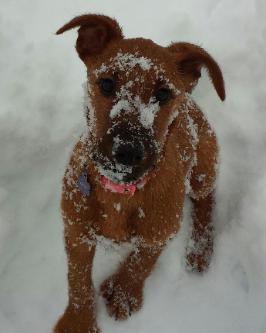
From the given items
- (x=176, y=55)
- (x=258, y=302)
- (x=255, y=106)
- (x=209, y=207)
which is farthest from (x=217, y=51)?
(x=258, y=302)

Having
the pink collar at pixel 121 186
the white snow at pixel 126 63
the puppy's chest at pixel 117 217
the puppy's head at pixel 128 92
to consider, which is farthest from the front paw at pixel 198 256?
the white snow at pixel 126 63

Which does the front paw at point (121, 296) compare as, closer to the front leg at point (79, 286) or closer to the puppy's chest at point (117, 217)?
the front leg at point (79, 286)

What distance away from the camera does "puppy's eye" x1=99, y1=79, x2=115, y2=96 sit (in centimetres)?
318

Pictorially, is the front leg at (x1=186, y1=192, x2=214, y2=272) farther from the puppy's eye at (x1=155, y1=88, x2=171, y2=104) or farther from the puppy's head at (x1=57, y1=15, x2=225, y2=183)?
the puppy's eye at (x1=155, y1=88, x2=171, y2=104)

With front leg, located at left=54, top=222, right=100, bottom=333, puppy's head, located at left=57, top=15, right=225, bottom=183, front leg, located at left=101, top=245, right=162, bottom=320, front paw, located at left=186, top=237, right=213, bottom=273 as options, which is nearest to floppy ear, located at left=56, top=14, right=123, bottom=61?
puppy's head, located at left=57, top=15, right=225, bottom=183

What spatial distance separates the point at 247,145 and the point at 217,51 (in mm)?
1194

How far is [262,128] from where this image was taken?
212 inches

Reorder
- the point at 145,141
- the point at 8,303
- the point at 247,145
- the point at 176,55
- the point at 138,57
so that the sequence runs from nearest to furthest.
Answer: the point at 145,141 → the point at 138,57 → the point at 176,55 → the point at 8,303 → the point at 247,145

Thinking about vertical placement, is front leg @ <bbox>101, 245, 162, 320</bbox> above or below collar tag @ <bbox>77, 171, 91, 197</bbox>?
below

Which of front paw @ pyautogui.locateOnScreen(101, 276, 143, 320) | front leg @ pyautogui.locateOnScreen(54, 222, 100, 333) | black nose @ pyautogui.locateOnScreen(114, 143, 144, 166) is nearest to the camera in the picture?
black nose @ pyautogui.locateOnScreen(114, 143, 144, 166)

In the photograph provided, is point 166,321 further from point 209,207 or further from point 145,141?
point 145,141

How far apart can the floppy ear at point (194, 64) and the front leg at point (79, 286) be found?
1330mm

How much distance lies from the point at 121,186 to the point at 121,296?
1.41 meters

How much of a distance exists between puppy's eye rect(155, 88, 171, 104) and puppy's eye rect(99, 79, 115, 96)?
0.93 ft
